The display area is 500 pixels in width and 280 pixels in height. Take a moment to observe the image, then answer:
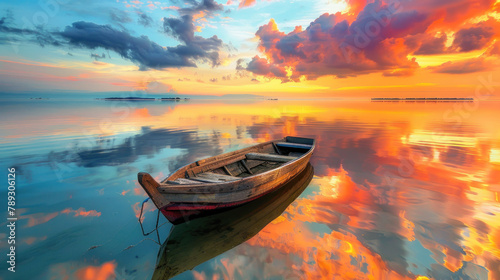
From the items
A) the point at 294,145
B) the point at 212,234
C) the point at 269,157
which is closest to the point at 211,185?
the point at 212,234

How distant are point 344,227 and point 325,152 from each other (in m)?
11.0

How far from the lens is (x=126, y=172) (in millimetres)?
12961

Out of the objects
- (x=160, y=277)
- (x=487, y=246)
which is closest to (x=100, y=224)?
(x=160, y=277)

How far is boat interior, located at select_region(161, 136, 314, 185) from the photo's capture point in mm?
8547

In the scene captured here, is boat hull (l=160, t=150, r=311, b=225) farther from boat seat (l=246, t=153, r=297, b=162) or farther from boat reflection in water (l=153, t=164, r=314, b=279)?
boat seat (l=246, t=153, r=297, b=162)

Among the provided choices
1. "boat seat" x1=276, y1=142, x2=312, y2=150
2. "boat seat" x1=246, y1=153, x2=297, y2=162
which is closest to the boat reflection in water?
"boat seat" x1=246, y1=153, x2=297, y2=162

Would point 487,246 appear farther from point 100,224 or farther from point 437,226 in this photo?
point 100,224

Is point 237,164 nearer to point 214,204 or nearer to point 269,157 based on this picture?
point 269,157

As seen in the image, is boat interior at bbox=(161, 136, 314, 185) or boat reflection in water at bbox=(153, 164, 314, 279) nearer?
boat reflection in water at bbox=(153, 164, 314, 279)


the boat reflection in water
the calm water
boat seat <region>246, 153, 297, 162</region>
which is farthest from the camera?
boat seat <region>246, 153, 297, 162</region>

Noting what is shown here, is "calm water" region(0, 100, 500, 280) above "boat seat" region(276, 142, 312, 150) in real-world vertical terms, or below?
below

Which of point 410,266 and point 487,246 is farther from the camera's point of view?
point 487,246

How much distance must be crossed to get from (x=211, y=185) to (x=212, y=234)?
5.63ft

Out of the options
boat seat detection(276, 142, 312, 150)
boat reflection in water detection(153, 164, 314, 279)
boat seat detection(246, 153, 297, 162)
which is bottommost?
boat reflection in water detection(153, 164, 314, 279)
